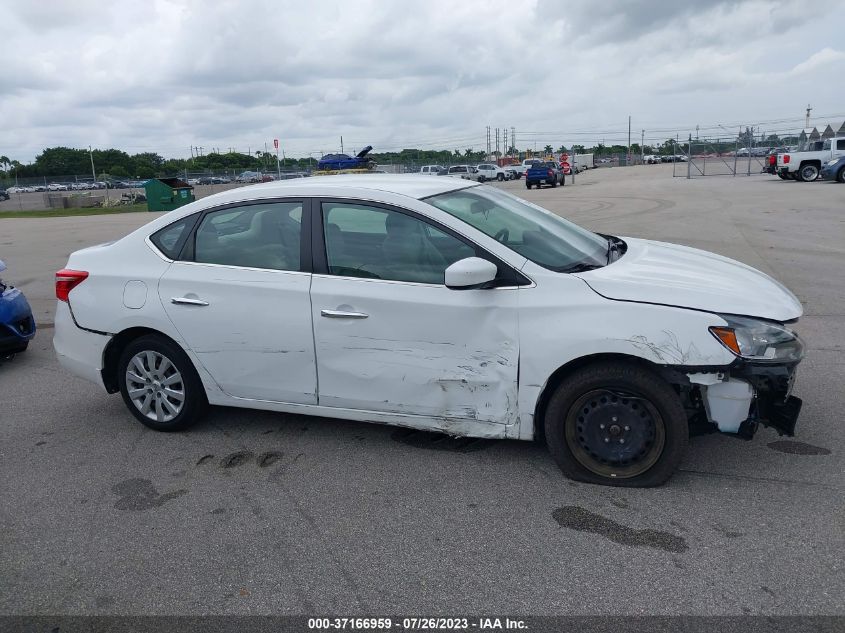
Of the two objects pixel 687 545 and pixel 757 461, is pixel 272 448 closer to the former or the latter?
pixel 687 545

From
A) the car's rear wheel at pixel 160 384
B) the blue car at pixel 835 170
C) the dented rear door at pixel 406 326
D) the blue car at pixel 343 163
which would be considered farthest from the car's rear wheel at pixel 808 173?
the car's rear wheel at pixel 160 384

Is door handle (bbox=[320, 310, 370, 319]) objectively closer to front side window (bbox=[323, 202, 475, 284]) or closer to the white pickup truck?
front side window (bbox=[323, 202, 475, 284])

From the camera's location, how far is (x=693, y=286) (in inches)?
148

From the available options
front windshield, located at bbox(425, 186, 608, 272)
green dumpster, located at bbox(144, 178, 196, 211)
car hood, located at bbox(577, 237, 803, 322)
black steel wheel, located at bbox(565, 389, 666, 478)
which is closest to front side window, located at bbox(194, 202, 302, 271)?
front windshield, located at bbox(425, 186, 608, 272)

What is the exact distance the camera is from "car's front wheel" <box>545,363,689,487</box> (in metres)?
3.61

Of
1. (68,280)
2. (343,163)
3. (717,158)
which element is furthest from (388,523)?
(717,158)

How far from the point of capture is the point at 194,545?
3.43 meters

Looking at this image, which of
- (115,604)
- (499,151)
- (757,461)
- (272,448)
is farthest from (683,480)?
(499,151)

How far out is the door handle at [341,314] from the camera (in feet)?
13.4

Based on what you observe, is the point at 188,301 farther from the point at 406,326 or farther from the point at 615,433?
the point at 615,433

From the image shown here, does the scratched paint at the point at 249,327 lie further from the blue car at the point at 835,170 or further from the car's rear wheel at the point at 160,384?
the blue car at the point at 835,170

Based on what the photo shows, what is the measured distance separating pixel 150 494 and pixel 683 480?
117 inches

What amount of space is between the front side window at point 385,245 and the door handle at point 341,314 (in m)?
0.23

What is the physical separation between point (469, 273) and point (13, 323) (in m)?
4.97
